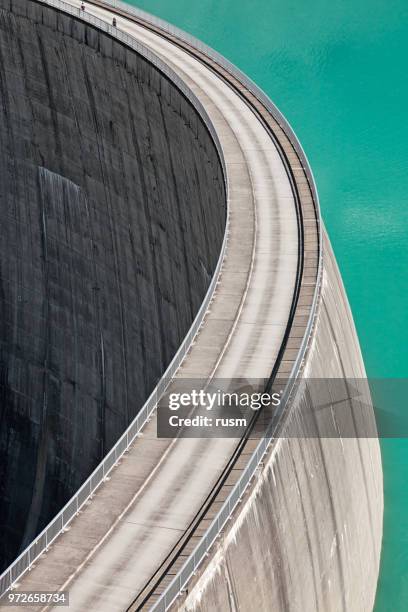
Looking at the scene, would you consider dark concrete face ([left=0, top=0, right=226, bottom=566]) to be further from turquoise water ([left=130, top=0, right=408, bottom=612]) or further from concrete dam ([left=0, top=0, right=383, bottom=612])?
turquoise water ([left=130, top=0, right=408, bottom=612])

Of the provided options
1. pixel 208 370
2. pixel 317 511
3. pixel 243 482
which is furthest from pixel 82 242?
pixel 243 482

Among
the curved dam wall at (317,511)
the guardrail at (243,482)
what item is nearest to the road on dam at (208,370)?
the guardrail at (243,482)

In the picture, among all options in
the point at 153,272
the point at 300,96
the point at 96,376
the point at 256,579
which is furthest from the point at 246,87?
the point at 256,579

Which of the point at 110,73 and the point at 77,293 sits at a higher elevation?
the point at 110,73

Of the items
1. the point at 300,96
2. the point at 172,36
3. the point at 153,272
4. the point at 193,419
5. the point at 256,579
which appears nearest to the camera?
the point at 256,579

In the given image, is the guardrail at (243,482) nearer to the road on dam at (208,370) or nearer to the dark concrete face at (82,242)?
the road on dam at (208,370)

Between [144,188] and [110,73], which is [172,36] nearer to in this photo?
[110,73]
